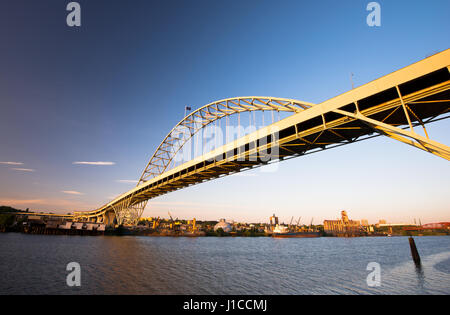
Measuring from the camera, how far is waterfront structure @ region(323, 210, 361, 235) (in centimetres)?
15312

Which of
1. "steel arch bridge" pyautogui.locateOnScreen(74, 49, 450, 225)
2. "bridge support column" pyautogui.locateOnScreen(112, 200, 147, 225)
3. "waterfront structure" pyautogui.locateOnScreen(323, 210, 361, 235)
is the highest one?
"steel arch bridge" pyautogui.locateOnScreen(74, 49, 450, 225)

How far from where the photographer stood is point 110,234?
74125mm

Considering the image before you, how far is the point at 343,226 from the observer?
155 m

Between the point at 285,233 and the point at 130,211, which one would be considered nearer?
the point at 130,211

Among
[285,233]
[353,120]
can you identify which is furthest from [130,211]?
[285,233]

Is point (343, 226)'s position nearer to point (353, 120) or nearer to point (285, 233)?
A: point (285, 233)

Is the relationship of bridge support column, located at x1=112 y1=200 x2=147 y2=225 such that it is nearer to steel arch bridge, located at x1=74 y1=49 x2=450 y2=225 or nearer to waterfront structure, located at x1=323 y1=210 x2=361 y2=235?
steel arch bridge, located at x1=74 y1=49 x2=450 y2=225

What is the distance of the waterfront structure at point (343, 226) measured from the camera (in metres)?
153

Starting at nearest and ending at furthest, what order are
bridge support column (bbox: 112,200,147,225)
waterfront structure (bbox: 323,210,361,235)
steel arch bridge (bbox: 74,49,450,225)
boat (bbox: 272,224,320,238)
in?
steel arch bridge (bbox: 74,49,450,225) → bridge support column (bbox: 112,200,147,225) → boat (bbox: 272,224,320,238) → waterfront structure (bbox: 323,210,361,235)

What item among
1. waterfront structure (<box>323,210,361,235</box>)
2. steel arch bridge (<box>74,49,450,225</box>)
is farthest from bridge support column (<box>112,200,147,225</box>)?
waterfront structure (<box>323,210,361,235</box>)

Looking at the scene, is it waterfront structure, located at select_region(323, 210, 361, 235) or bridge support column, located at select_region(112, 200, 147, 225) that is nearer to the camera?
bridge support column, located at select_region(112, 200, 147, 225)

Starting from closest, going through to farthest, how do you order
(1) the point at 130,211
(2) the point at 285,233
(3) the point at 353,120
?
(3) the point at 353,120
(1) the point at 130,211
(2) the point at 285,233
